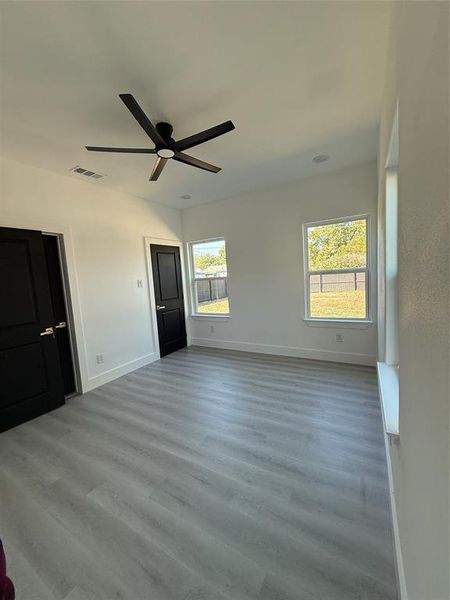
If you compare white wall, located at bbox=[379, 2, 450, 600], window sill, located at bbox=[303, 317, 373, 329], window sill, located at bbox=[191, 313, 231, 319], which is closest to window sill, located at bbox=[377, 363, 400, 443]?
white wall, located at bbox=[379, 2, 450, 600]

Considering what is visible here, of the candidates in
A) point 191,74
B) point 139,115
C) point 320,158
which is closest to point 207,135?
point 191,74

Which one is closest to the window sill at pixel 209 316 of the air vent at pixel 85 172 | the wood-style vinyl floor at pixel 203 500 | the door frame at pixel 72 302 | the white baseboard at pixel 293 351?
the white baseboard at pixel 293 351

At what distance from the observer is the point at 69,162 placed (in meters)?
2.88

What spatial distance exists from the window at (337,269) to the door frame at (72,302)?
3320mm

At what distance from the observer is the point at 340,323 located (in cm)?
381

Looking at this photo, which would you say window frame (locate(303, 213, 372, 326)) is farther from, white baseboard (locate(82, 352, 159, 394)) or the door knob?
the door knob

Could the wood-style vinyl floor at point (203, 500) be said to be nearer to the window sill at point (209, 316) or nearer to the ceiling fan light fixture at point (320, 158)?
the window sill at point (209, 316)

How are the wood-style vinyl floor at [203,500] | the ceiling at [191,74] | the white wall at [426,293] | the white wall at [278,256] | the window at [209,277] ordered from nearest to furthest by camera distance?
the white wall at [426,293], the wood-style vinyl floor at [203,500], the ceiling at [191,74], the white wall at [278,256], the window at [209,277]

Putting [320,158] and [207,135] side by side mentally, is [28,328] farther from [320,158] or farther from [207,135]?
[320,158]

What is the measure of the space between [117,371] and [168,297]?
5.27ft

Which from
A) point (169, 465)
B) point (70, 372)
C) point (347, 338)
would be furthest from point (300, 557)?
point (70, 372)

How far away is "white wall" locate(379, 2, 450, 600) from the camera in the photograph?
56 centimetres

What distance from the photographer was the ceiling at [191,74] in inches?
55.0

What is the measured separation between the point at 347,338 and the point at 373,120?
268 cm
